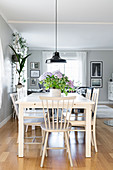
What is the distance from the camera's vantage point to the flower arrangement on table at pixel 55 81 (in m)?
3.47

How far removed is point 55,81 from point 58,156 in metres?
1.16

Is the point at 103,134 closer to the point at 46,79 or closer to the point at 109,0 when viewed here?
the point at 46,79

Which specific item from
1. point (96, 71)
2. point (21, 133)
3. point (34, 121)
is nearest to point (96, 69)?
point (96, 71)

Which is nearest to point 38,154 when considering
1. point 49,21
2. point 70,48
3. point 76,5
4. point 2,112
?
point 2,112

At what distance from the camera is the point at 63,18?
18.3ft

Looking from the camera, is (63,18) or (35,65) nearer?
(63,18)

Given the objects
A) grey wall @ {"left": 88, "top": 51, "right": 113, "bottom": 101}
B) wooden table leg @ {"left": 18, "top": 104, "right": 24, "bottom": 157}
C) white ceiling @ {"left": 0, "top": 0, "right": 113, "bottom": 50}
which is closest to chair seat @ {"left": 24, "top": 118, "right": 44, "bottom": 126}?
wooden table leg @ {"left": 18, "top": 104, "right": 24, "bottom": 157}

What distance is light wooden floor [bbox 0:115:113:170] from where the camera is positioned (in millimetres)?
2723

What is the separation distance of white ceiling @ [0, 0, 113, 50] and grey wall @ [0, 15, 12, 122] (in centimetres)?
27

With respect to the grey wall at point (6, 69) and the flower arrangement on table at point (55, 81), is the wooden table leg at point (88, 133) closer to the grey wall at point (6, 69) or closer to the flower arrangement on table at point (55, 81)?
the flower arrangement on table at point (55, 81)

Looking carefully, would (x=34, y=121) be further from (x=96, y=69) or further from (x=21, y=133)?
(x=96, y=69)

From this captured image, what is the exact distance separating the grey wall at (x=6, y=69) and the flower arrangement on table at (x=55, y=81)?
2.08 m

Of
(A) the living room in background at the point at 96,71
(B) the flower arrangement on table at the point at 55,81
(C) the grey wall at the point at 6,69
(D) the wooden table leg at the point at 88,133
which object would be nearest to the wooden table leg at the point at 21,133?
(B) the flower arrangement on table at the point at 55,81

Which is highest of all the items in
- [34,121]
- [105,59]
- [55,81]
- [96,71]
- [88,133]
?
[105,59]
